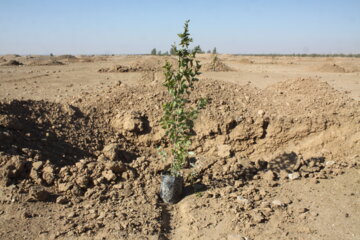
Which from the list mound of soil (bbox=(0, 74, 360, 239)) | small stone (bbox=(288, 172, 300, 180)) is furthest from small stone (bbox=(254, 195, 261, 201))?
small stone (bbox=(288, 172, 300, 180))

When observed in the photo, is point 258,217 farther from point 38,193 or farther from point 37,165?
point 37,165

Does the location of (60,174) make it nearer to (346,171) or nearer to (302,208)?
(302,208)

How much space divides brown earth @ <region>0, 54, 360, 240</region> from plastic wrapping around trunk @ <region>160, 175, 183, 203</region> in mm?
110

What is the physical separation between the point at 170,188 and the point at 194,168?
0.88 metres

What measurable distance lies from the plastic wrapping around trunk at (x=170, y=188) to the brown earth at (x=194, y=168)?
0.11 m

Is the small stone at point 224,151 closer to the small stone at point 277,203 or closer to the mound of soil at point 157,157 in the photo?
the mound of soil at point 157,157

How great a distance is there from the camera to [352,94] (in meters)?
10.3

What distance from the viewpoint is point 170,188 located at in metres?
4.16

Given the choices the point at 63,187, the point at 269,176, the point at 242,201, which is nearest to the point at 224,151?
the point at 269,176

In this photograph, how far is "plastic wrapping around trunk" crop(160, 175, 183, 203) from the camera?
4.15 meters

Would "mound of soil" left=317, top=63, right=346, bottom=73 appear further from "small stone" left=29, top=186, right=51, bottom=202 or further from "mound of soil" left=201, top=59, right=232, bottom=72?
"small stone" left=29, top=186, right=51, bottom=202

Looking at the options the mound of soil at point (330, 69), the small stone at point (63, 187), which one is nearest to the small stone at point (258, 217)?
the small stone at point (63, 187)

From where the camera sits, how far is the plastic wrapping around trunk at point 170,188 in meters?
4.15

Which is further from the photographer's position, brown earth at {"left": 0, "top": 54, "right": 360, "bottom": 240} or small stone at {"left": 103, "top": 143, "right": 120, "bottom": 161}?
small stone at {"left": 103, "top": 143, "right": 120, "bottom": 161}
